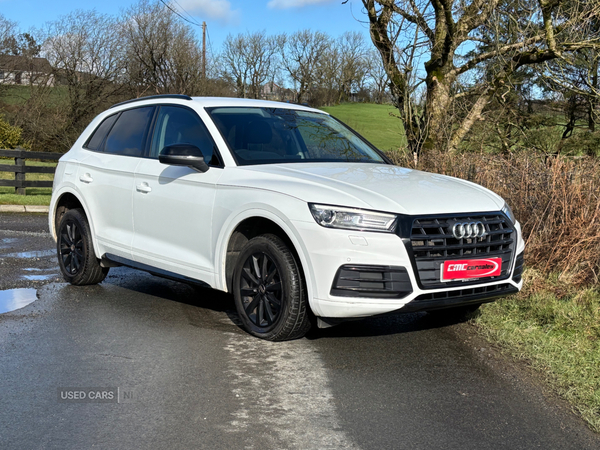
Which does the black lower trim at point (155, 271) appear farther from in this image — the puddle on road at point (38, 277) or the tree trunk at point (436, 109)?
the tree trunk at point (436, 109)

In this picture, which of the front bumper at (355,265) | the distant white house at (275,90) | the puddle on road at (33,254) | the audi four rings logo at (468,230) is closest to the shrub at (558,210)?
the audi four rings logo at (468,230)

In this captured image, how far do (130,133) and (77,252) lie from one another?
1464 millimetres

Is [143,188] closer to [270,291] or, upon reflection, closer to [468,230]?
[270,291]

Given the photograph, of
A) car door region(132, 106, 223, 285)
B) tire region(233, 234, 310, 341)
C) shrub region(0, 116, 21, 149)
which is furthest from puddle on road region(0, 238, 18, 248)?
shrub region(0, 116, 21, 149)

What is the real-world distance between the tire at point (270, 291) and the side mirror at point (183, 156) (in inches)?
33.4

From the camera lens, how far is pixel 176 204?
5953 mm

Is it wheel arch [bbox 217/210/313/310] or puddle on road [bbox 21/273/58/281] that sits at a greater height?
wheel arch [bbox 217/210/313/310]

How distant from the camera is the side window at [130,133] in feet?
22.2

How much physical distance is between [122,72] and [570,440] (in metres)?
42.6

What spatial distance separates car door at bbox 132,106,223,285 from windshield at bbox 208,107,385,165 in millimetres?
228

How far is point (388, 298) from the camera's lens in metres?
4.67

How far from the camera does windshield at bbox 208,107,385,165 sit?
19.5 ft

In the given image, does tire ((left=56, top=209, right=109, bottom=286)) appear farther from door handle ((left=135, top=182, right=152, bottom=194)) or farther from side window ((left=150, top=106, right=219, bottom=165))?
side window ((left=150, top=106, right=219, bottom=165))

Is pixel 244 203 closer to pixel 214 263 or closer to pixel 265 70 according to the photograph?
pixel 214 263
